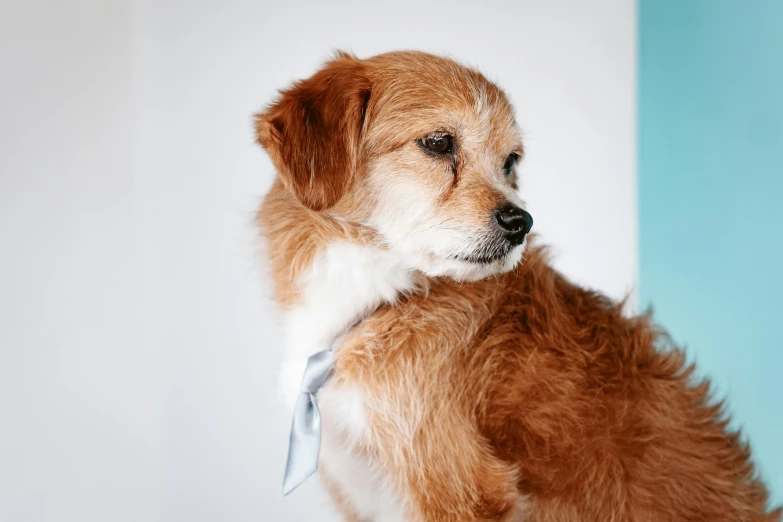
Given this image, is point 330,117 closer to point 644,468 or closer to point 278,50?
point 278,50

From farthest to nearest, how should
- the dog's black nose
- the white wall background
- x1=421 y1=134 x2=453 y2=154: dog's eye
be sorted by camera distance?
Answer: the white wall background → x1=421 y1=134 x2=453 y2=154: dog's eye → the dog's black nose

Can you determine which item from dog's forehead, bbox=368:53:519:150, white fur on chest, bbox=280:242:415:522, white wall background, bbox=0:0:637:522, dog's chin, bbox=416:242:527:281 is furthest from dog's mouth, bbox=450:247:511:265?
white wall background, bbox=0:0:637:522

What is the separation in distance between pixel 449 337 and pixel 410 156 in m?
0.42

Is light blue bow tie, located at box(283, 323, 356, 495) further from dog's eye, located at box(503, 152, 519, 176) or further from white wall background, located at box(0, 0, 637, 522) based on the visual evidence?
dog's eye, located at box(503, 152, 519, 176)

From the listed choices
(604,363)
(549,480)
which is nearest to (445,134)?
(604,363)

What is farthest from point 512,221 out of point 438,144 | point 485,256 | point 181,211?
point 181,211

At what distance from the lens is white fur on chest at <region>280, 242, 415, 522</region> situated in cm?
193

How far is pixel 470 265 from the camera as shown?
1834mm

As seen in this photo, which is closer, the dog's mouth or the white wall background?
the dog's mouth

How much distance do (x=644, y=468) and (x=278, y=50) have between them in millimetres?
1639

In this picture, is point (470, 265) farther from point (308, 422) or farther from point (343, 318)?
point (308, 422)

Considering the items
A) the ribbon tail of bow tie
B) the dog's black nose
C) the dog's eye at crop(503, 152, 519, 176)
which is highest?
the dog's eye at crop(503, 152, 519, 176)

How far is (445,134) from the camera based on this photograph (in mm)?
1915

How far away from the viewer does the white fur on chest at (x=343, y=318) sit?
1926 mm
